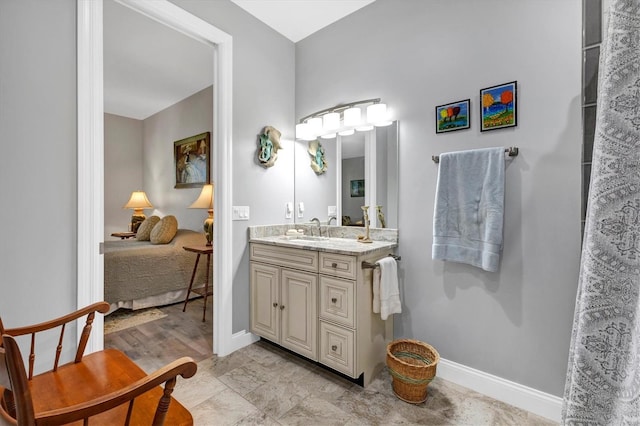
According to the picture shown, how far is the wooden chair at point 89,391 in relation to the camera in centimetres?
63

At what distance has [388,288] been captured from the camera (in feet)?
6.14

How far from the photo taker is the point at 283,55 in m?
2.71

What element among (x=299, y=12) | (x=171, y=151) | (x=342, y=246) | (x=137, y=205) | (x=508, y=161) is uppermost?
(x=299, y=12)

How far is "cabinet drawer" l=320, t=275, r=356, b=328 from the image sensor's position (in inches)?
70.4

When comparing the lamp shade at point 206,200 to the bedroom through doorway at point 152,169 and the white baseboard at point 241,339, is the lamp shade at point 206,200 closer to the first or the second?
the bedroom through doorway at point 152,169

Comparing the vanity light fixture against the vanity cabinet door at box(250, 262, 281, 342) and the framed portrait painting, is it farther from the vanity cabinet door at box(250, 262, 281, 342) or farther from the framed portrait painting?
the framed portrait painting

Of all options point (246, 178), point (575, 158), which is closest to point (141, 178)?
point (246, 178)

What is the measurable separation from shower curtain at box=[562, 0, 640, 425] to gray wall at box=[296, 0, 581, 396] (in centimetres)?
125

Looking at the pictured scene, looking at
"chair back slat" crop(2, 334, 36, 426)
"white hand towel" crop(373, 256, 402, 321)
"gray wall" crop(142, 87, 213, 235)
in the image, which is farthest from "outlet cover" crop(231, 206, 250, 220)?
"gray wall" crop(142, 87, 213, 235)

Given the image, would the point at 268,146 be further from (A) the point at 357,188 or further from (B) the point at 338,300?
(B) the point at 338,300

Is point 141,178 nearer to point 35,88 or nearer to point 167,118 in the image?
point 167,118

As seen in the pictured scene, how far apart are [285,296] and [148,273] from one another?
1.85 meters

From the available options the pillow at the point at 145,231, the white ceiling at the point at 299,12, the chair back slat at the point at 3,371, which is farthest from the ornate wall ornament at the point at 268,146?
the pillow at the point at 145,231

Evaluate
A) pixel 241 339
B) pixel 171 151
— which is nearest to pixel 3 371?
pixel 241 339
